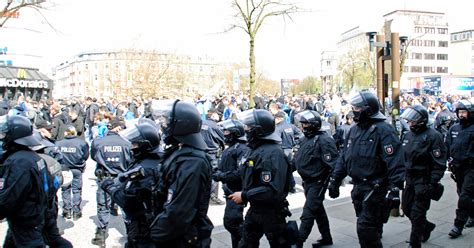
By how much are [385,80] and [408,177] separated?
123 inches

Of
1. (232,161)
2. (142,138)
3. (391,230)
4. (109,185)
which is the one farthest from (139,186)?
(391,230)

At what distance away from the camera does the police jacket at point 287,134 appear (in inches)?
384

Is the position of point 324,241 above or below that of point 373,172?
below

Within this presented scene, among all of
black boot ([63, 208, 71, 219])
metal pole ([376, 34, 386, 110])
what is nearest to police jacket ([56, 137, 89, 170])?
black boot ([63, 208, 71, 219])

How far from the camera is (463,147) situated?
264 inches

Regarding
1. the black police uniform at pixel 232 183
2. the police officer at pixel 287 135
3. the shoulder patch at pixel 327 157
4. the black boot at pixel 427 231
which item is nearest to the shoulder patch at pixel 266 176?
the black police uniform at pixel 232 183

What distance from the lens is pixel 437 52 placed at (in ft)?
350

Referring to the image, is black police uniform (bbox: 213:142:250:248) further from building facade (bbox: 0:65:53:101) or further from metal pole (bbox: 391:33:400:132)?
building facade (bbox: 0:65:53:101)

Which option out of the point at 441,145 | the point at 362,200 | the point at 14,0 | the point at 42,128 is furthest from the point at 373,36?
the point at 14,0

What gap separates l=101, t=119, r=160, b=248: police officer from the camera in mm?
3770

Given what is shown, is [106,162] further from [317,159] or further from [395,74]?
[395,74]

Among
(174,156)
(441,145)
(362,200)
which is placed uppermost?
(174,156)

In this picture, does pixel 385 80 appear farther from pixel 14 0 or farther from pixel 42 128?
pixel 14 0

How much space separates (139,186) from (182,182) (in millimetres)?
686
